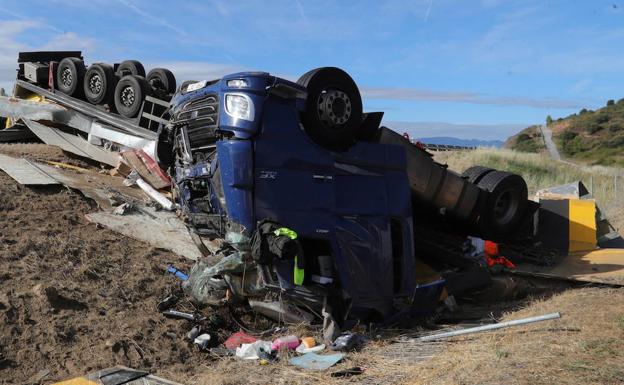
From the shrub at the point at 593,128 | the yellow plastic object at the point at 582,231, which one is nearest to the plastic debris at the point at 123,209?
the yellow plastic object at the point at 582,231

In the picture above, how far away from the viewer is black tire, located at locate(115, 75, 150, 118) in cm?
1055

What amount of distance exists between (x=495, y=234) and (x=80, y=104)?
7581mm

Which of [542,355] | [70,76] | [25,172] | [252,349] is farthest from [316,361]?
[70,76]

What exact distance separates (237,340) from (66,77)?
834cm

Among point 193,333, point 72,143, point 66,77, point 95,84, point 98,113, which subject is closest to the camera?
point 193,333

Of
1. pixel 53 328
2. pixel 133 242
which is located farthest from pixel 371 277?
pixel 133 242

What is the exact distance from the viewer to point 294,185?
493cm

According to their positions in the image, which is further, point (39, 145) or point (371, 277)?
point (39, 145)

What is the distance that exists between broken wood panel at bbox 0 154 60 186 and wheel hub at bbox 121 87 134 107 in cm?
238

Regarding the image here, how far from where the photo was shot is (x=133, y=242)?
7.18m

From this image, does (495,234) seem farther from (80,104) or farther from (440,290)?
(80,104)

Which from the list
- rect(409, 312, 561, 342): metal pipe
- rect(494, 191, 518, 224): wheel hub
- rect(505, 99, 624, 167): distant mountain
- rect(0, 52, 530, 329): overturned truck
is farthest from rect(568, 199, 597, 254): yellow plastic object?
rect(505, 99, 624, 167): distant mountain

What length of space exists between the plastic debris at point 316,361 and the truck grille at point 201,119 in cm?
188

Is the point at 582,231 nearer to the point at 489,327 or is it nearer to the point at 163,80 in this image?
the point at 489,327
